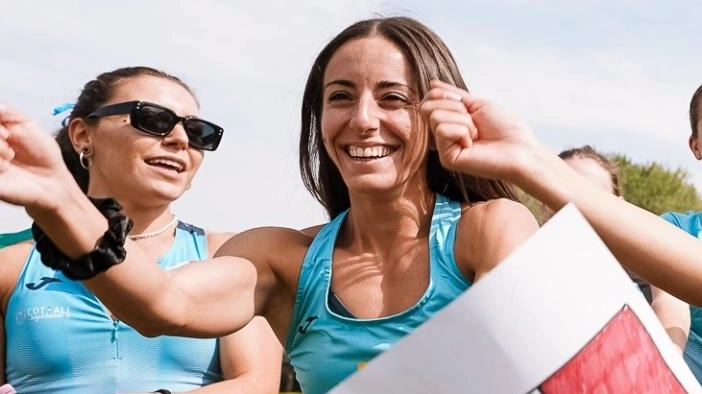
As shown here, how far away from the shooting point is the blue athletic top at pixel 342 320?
124 inches

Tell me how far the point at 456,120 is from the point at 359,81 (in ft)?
2.71

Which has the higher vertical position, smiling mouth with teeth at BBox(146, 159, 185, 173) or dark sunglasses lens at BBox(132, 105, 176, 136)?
dark sunglasses lens at BBox(132, 105, 176, 136)

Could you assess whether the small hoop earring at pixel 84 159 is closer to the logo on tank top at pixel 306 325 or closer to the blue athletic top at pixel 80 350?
the blue athletic top at pixel 80 350

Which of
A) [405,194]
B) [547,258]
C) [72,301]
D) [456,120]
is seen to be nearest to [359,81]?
[405,194]

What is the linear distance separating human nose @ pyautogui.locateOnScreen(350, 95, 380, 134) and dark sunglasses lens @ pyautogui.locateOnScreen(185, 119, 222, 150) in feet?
4.63

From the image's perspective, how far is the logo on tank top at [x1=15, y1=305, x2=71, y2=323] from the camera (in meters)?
4.31

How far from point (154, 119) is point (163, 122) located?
36mm

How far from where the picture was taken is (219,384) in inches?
171

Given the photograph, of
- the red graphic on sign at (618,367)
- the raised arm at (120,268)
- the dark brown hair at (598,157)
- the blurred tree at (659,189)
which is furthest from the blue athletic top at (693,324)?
the blurred tree at (659,189)

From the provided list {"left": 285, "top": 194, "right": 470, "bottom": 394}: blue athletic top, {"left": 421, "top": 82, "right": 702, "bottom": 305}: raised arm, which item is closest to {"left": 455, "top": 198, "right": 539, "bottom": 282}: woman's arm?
{"left": 285, "top": 194, "right": 470, "bottom": 394}: blue athletic top

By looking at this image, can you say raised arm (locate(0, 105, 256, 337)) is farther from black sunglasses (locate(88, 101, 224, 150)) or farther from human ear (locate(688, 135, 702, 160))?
human ear (locate(688, 135, 702, 160))

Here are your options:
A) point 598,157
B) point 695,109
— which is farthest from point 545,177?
point 598,157

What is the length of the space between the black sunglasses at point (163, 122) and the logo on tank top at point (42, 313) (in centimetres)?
71

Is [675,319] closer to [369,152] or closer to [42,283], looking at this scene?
[369,152]
